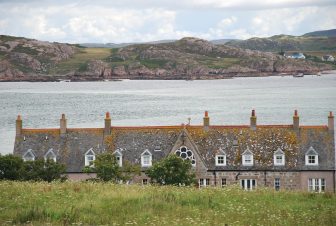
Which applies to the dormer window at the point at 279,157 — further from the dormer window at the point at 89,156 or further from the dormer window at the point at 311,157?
the dormer window at the point at 89,156

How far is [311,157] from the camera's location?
196 ft

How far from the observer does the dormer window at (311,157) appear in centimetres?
5956

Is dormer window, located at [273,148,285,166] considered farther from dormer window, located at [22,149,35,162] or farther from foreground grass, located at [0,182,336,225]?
foreground grass, located at [0,182,336,225]

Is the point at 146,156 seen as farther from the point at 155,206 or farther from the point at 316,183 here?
the point at 155,206

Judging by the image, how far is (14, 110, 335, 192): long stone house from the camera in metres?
59.4

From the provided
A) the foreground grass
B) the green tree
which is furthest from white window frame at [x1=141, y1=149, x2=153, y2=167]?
the foreground grass

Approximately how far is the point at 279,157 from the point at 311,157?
2925mm

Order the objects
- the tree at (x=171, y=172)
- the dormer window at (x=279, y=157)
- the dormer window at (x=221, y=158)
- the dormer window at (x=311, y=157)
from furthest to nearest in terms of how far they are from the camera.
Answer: the dormer window at (x=221, y=158), the dormer window at (x=279, y=157), the dormer window at (x=311, y=157), the tree at (x=171, y=172)

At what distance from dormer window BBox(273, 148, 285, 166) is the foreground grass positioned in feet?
108

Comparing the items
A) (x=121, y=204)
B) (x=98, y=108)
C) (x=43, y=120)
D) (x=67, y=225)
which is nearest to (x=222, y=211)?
(x=121, y=204)

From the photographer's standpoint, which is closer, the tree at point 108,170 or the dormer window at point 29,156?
the tree at point 108,170

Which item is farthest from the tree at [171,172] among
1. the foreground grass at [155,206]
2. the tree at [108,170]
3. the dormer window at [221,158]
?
the foreground grass at [155,206]

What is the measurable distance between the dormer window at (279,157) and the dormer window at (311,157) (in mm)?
2181

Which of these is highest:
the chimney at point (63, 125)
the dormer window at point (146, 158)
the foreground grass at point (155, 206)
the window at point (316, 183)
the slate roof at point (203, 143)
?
the chimney at point (63, 125)
